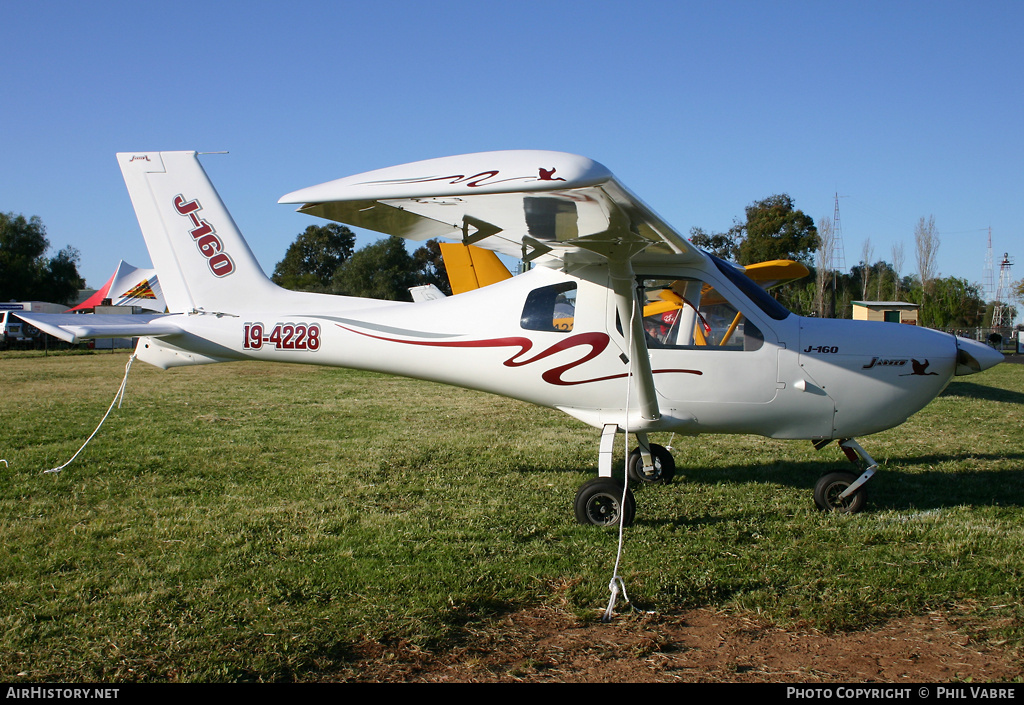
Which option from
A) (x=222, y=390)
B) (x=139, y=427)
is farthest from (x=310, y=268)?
(x=139, y=427)

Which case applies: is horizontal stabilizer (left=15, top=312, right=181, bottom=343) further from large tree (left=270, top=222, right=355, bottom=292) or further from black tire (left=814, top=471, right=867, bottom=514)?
large tree (left=270, top=222, right=355, bottom=292)

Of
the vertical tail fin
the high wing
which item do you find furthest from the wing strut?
the vertical tail fin

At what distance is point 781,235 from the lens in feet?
155

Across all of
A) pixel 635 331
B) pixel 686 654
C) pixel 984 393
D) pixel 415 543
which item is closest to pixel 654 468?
pixel 635 331

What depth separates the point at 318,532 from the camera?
4.75m

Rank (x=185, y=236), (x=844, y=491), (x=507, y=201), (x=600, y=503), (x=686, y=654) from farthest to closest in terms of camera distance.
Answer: (x=185, y=236) < (x=844, y=491) < (x=600, y=503) < (x=507, y=201) < (x=686, y=654)

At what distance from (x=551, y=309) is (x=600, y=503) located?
1574mm

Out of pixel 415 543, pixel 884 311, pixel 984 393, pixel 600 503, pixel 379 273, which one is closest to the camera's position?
pixel 415 543

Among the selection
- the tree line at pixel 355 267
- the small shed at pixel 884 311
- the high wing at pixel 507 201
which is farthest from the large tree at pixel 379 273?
the high wing at pixel 507 201

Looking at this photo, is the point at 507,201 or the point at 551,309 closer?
the point at 507,201

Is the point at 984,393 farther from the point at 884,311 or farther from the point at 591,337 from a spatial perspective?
the point at 884,311

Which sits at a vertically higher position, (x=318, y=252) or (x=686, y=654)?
(x=318, y=252)

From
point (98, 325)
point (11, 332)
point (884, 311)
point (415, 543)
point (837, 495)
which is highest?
point (884, 311)

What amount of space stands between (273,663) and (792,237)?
163ft
